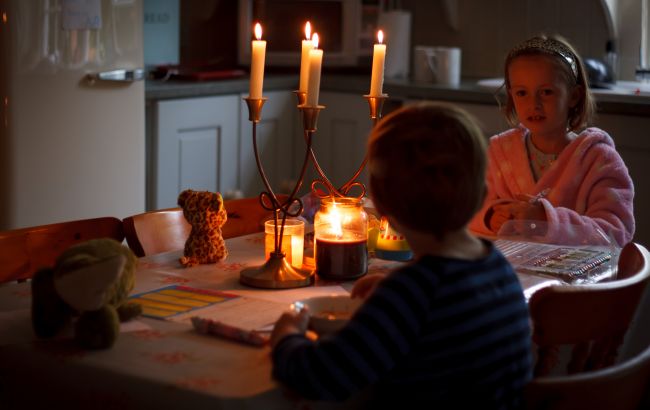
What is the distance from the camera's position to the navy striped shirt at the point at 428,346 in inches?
44.5

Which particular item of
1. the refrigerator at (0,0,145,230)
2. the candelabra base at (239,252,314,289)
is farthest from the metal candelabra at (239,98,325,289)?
the refrigerator at (0,0,145,230)

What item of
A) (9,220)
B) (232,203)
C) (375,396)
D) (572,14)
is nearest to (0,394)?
(375,396)

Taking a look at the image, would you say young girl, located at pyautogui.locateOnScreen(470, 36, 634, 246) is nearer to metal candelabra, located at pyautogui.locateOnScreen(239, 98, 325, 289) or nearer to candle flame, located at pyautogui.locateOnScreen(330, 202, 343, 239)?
candle flame, located at pyautogui.locateOnScreen(330, 202, 343, 239)

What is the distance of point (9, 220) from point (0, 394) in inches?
71.3

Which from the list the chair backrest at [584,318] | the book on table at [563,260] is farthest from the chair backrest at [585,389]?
the book on table at [563,260]

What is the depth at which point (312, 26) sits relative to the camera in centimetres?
405

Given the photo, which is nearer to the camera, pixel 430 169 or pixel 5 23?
pixel 430 169

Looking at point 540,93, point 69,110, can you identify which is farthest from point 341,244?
point 69,110

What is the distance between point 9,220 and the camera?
119 inches

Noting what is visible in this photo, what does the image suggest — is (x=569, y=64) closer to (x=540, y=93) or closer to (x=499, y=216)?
(x=540, y=93)

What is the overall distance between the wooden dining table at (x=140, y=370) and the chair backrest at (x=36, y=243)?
11.4 inches

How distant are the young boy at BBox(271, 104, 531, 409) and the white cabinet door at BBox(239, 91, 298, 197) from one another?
2.66 m

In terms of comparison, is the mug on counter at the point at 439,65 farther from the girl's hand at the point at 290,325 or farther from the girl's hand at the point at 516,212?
the girl's hand at the point at 290,325

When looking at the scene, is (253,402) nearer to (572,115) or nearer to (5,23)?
(572,115)
